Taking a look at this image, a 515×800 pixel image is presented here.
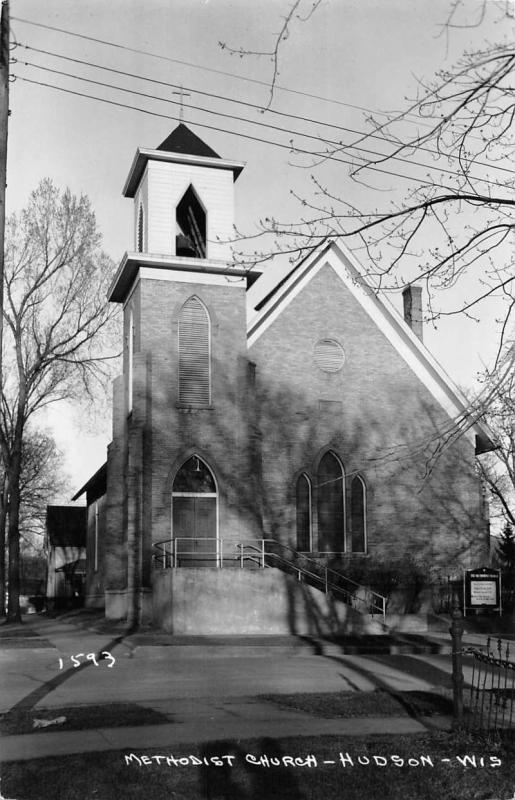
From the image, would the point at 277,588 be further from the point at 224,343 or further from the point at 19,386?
the point at 19,386

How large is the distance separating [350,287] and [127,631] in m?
13.6

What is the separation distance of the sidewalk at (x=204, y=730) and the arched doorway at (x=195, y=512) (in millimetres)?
14711

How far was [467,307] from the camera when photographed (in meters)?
8.91

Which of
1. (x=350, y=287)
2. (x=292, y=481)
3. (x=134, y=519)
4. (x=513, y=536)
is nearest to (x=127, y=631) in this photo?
(x=134, y=519)

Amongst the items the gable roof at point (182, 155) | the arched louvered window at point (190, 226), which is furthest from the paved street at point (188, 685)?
the gable roof at point (182, 155)

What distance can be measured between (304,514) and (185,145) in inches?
486

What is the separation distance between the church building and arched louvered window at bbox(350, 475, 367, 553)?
0.15 feet

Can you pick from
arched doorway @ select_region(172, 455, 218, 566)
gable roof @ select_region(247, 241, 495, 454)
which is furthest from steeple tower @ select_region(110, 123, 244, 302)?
arched doorway @ select_region(172, 455, 218, 566)

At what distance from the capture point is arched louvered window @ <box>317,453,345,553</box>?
3127 cm

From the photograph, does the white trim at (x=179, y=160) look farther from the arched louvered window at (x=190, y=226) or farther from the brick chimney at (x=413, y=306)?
the brick chimney at (x=413, y=306)

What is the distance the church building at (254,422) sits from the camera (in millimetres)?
29062

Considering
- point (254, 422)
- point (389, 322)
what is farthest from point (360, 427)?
point (254, 422)

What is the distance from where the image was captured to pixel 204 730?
11852mm

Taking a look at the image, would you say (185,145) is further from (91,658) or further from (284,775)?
(284,775)
